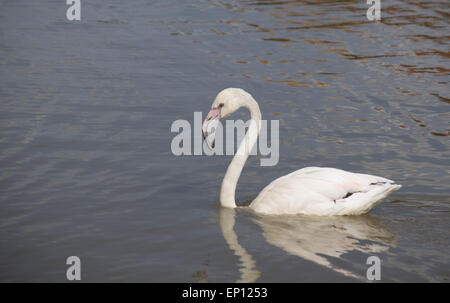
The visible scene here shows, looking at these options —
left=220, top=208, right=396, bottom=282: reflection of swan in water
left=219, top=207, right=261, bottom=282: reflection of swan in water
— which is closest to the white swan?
Result: left=220, top=208, right=396, bottom=282: reflection of swan in water

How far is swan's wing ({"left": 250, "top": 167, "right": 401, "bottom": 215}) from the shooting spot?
711cm

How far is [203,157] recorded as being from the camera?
29.9 ft

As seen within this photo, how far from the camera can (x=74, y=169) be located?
27.4 ft

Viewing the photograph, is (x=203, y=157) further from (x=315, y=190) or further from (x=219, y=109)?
(x=315, y=190)

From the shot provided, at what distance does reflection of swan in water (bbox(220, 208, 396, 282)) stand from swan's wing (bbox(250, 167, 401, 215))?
0.11m

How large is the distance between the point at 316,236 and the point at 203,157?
2.66m

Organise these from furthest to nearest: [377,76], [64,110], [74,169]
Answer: [377,76]
[64,110]
[74,169]

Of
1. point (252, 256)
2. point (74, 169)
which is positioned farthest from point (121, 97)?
point (252, 256)

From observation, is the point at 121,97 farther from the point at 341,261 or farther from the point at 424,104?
the point at 341,261

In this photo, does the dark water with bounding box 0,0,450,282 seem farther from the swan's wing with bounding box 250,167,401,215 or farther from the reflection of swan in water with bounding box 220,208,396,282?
the swan's wing with bounding box 250,167,401,215

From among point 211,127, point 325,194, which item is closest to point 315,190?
point 325,194

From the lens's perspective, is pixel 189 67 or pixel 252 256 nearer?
pixel 252 256

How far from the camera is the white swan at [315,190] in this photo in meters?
7.11
